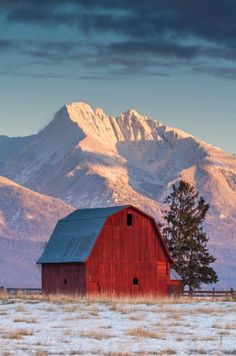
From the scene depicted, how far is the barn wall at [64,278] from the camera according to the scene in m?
64.9

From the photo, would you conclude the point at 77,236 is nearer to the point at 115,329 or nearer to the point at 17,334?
the point at 115,329

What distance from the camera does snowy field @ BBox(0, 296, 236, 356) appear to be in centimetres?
2545

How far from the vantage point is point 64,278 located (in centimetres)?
6625

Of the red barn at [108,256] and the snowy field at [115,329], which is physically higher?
the red barn at [108,256]

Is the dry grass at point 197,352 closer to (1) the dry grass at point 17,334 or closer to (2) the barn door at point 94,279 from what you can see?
(1) the dry grass at point 17,334

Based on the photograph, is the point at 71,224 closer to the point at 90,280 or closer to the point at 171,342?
the point at 90,280

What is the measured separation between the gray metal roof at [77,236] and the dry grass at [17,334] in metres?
35.4

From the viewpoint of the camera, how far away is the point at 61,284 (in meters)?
66.8

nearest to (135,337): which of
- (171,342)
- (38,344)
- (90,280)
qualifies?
(171,342)

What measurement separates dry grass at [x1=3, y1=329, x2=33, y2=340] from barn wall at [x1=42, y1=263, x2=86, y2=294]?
35533 millimetres

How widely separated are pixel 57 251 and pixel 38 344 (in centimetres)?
4190

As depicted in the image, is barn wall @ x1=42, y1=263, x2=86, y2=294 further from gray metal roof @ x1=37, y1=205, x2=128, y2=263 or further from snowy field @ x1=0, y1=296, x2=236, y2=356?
snowy field @ x1=0, y1=296, x2=236, y2=356

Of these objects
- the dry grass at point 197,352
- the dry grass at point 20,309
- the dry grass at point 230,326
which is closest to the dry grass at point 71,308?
the dry grass at point 20,309

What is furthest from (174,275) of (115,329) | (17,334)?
(17,334)
